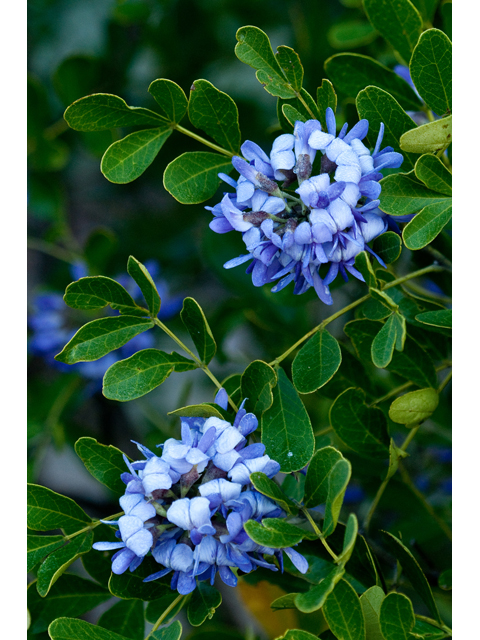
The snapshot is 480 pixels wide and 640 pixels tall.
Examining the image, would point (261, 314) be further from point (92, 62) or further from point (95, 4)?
point (95, 4)

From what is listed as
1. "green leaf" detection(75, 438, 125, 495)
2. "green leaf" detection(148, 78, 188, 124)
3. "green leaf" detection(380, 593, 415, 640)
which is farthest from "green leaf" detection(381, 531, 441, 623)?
"green leaf" detection(148, 78, 188, 124)

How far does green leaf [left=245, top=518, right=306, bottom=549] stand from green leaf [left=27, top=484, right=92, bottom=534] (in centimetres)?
25

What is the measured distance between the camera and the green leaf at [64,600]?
78 cm

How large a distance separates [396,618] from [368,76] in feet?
2.20

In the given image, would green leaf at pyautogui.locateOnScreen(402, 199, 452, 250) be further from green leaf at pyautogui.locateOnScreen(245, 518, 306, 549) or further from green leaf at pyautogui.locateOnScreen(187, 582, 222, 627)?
green leaf at pyautogui.locateOnScreen(187, 582, 222, 627)

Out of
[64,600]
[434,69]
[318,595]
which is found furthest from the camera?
[64,600]

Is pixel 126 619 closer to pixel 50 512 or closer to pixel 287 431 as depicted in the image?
pixel 50 512

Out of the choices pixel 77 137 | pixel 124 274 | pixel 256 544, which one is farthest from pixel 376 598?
pixel 77 137

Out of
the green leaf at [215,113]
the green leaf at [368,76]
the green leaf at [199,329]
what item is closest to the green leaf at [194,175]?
the green leaf at [215,113]

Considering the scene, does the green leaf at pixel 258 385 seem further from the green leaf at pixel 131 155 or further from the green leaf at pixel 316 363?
the green leaf at pixel 131 155

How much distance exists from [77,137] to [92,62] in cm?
32

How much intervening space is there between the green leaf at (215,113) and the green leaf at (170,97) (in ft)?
0.05

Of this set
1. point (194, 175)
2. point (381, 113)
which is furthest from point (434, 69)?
point (194, 175)

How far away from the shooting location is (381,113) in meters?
0.70
